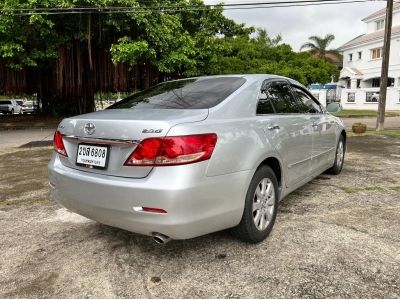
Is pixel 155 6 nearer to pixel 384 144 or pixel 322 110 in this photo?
pixel 384 144

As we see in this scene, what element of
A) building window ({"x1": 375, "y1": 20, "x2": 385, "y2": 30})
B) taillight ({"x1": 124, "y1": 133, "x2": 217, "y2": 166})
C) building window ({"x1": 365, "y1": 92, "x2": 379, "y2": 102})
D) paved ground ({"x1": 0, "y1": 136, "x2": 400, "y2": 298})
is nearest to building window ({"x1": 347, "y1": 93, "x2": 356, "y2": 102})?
building window ({"x1": 365, "y1": 92, "x2": 379, "y2": 102})

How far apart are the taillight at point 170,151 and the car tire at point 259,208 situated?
639mm

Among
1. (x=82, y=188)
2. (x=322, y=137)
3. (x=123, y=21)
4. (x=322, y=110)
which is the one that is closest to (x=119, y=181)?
(x=82, y=188)

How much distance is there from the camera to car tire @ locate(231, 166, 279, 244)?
2.96 metres

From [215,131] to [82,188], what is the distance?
3.57ft

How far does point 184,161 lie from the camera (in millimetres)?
2479

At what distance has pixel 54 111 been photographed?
21969 millimetres

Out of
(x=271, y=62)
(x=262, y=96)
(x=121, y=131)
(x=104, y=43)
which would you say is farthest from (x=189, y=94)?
(x=271, y=62)

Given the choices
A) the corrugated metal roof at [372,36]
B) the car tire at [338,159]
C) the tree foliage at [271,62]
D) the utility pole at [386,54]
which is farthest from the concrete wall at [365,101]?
the car tire at [338,159]

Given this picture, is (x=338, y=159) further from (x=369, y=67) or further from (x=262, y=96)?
(x=369, y=67)

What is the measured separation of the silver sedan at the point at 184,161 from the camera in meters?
2.49

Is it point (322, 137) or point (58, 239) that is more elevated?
point (322, 137)

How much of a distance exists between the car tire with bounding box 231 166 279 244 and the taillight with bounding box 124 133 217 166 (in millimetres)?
639

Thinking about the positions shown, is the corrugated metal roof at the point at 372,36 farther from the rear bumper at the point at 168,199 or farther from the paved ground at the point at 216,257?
the rear bumper at the point at 168,199
